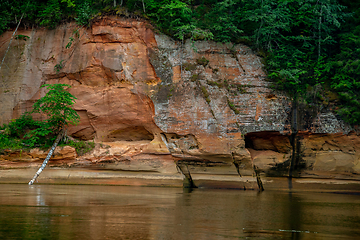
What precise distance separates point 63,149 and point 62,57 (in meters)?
6.28

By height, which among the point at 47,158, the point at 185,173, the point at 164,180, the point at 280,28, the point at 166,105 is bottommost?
the point at 164,180

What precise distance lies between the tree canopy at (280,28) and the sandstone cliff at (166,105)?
71cm

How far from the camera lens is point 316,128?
17.8m

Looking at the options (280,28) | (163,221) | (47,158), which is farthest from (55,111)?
(280,28)

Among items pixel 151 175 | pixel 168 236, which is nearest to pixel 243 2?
pixel 151 175

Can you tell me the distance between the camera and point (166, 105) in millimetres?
18312

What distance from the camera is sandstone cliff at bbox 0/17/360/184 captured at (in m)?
17.6

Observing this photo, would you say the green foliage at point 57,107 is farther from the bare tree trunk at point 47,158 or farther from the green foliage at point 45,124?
the bare tree trunk at point 47,158

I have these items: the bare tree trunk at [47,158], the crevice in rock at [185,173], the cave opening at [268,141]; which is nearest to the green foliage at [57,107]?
the bare tree trunk at [47,158]

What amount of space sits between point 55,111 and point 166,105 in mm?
6013

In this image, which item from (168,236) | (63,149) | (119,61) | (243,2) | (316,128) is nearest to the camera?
(168,236)

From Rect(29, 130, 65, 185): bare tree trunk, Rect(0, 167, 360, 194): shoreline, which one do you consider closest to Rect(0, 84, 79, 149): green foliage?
Rect(29, 130, 65, 185): bare tree trunk

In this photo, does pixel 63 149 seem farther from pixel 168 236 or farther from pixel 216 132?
pixel 168 236

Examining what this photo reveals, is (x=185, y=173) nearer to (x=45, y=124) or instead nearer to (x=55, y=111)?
(x=55, y=111)
